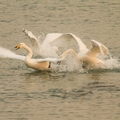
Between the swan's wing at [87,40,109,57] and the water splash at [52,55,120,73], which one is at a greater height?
the swan's wing at [87,40,109,57]

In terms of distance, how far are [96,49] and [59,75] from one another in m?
1.45

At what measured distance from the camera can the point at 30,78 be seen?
19562mm

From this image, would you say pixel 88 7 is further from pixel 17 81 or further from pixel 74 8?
pixel 17 81

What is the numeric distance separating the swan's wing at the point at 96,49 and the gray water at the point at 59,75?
538mm

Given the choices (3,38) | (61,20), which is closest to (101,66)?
(3,38)

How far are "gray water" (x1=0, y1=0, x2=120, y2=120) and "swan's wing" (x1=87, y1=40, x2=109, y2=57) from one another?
21.2 inches

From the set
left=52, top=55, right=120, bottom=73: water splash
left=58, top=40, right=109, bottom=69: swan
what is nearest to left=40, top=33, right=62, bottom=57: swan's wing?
left=52, top=55, right=120, bottom=73: water splash

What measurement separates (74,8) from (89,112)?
43.1 ft

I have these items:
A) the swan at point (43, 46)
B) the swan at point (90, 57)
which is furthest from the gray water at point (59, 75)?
the swan at point (43, 46)

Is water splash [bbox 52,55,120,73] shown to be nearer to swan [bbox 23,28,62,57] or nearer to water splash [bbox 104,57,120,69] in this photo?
water splash [bbox 104,57,120,69]

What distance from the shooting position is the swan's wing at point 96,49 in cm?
2017

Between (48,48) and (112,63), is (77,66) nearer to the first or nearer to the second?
(112,63)

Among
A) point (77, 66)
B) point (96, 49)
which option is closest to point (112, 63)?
point (96, 49)

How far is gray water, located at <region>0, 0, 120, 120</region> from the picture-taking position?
1616cm
